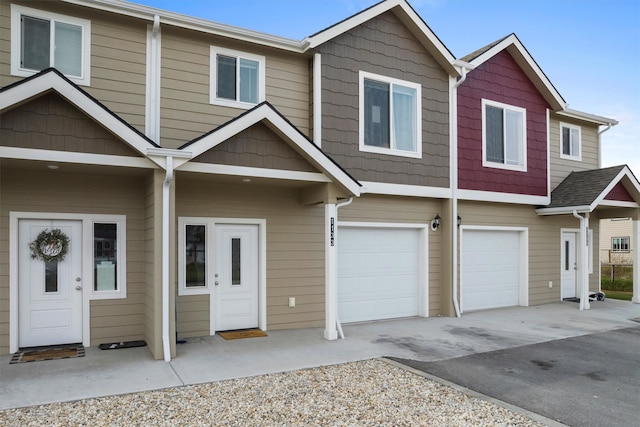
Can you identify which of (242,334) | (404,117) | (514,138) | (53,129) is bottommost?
(242,334)

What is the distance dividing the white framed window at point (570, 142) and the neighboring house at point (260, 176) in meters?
1.39

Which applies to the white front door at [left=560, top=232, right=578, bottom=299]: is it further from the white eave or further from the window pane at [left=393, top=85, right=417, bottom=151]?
the window pane at [left=393, top=85, right=417, bottom=151]

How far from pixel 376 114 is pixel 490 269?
493 centimetres

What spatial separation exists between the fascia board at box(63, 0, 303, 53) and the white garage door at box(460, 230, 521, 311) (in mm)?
6017

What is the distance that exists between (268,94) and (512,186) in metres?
6.54

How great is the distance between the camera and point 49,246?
6871 mm

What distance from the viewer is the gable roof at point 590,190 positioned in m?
11.3

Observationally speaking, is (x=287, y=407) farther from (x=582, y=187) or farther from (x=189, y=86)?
(x=582, y=187)

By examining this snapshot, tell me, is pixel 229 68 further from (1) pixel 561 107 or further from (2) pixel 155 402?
(1) pixel 561 107

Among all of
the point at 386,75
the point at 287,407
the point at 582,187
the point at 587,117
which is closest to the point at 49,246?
the point at 287,407

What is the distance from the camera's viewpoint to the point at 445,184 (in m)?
10.2

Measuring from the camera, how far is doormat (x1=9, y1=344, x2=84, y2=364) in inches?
251

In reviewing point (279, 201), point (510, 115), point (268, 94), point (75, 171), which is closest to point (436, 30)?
point (510, 115)

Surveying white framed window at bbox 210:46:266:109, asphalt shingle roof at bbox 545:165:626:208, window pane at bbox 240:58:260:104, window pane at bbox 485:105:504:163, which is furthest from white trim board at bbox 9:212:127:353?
asphalt shingle roof at bbox 545:165:626:208
